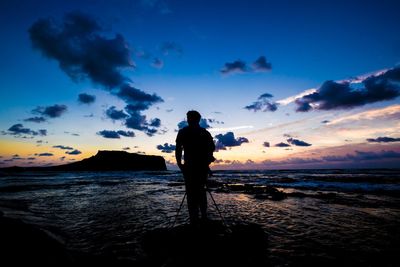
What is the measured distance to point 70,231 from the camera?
21.1 feet

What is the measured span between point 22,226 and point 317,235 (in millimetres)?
6692

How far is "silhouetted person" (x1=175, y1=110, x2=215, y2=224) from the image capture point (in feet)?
19.5

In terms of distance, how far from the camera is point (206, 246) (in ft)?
15.8

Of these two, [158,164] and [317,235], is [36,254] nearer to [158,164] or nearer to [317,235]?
[317,235]

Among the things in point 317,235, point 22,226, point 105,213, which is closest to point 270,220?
point 317,235

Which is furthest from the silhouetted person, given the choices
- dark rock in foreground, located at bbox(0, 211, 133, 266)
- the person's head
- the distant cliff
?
the distant cliff

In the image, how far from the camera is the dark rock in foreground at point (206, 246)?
4.26 meters

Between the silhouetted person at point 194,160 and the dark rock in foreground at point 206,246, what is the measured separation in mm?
551

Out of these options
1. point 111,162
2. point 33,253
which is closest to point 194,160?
point 33,253

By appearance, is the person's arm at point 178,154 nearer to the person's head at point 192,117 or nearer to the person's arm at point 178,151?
the person's arm at point 178,151

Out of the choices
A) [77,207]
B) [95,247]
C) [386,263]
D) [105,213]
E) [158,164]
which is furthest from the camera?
[158,164]

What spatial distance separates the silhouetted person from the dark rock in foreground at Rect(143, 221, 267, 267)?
551 mm

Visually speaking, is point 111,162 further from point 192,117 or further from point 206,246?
point 206,246

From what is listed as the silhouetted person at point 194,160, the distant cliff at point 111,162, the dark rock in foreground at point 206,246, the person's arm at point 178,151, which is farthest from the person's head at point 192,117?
the distant cliff at point 111,162
